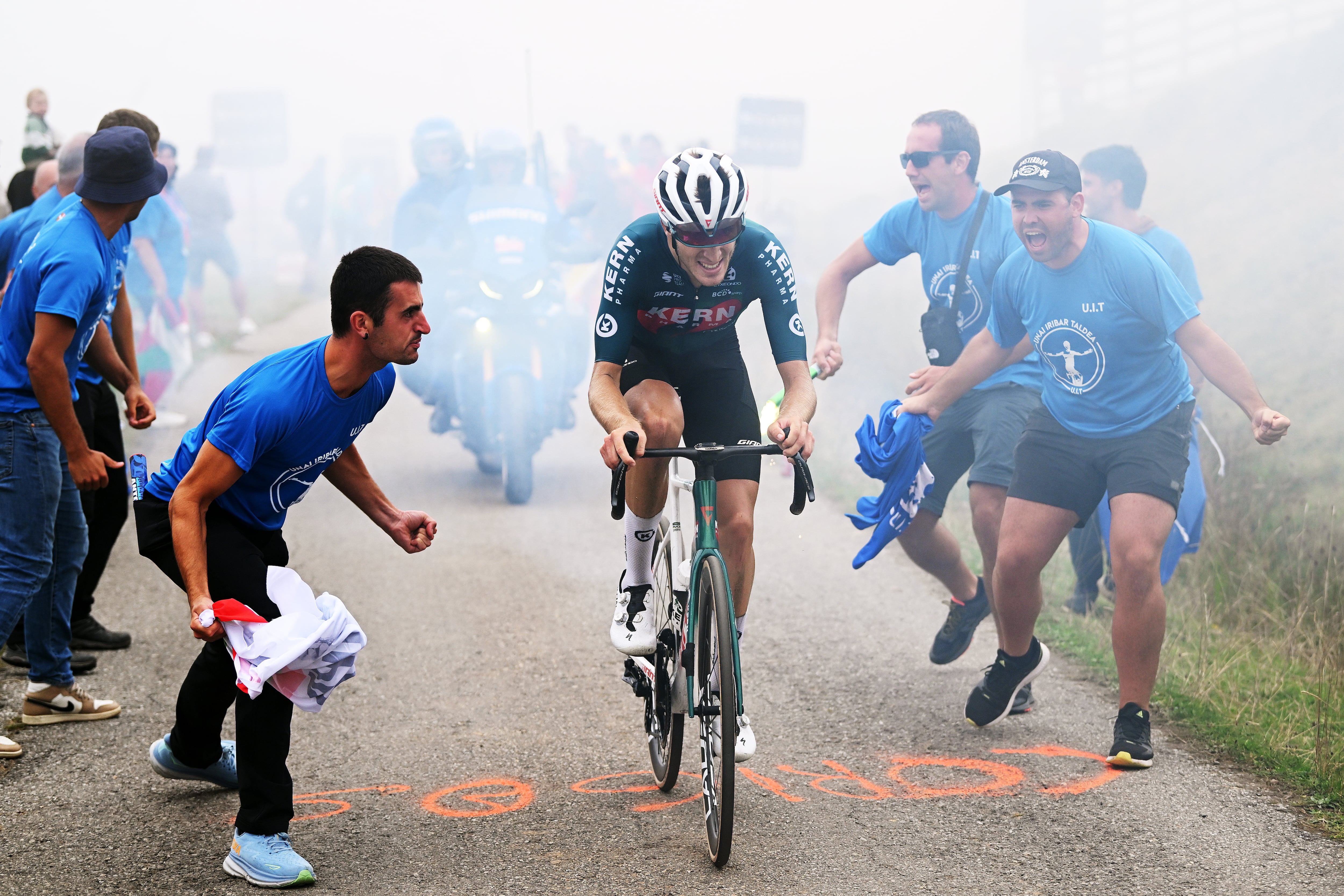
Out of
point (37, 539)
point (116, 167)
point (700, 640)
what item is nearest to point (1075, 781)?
point (700, 640)

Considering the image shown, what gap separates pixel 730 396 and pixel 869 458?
143 centimetres

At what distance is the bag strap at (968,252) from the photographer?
226 inches

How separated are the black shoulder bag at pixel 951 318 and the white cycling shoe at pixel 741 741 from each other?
2319mm

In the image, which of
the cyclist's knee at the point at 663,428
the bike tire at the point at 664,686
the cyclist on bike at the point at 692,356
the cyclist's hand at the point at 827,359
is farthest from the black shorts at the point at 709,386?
the cyclist's hand at the point at 827,359

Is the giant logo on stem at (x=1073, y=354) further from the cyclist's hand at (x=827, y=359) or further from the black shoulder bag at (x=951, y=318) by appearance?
the cyclist's hand at (x=827, y=359)

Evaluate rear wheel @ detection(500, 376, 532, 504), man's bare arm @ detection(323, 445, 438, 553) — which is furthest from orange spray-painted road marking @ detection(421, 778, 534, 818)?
rear wheel @ detection(500, 376, 532, 504)

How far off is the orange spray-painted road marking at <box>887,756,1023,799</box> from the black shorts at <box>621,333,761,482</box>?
1.28 meters

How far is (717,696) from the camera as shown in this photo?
391 centimetres

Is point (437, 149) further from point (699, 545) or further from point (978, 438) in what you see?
point (699, 545)

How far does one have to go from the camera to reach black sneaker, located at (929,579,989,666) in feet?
19.3

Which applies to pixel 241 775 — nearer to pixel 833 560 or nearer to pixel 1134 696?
pixel 1134 696

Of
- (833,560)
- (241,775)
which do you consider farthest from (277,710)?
(833,560)

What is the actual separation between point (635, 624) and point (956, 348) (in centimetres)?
227

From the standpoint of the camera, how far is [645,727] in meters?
5.12
